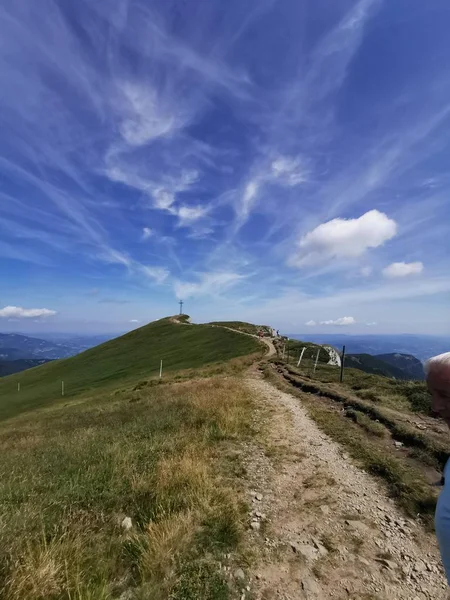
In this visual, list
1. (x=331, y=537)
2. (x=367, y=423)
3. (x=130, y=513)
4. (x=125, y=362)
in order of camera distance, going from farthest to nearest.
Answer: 1. (x=125, y=362)
2. (x=367, y=423)
3. (x=130, y=513)
4. (x=331, y=537)

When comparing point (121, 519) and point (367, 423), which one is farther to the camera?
point (367, 423)

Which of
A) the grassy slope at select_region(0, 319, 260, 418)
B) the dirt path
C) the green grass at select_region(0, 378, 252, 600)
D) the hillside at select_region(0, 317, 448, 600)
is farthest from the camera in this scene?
the grassy slope at select_region(0, 319, 260, 418)

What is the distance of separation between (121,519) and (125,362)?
64.9 m

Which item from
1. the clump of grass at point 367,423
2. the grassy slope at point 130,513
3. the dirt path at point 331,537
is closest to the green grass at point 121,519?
the grassy slope at point 130,513

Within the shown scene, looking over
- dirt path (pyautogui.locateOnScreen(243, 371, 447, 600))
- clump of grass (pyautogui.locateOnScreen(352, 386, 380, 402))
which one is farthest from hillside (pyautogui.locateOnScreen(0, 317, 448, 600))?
clump of grass (pyautogui.locateOnScreen(352, 386, 380, 402))

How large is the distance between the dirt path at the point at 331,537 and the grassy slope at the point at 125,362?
37.6 m

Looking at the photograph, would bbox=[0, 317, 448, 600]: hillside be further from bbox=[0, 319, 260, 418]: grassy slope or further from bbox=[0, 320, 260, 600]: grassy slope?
bbox=[0, 319, 260, 418]: grassy slope

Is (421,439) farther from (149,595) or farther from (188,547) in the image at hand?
(149,595)

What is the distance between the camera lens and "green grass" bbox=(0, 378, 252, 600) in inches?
187

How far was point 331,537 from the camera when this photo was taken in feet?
20.7

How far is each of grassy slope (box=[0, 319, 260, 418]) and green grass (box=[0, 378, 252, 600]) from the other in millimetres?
36464

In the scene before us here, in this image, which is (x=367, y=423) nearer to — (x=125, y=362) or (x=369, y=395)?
(x=369, y=395)

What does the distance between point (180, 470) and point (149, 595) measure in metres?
3.55

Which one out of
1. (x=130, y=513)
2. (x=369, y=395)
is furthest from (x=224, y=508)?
(x=369, y=395)
